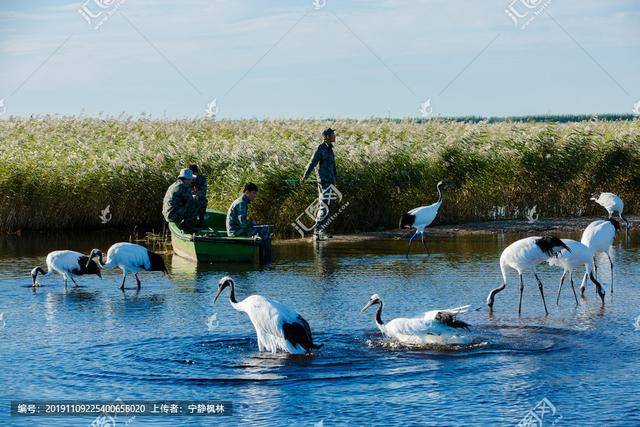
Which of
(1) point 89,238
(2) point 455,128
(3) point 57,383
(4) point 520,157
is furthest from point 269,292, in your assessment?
(2) point 455,128

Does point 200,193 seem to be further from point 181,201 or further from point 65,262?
point 65,262

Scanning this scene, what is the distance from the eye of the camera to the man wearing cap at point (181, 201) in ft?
67.7

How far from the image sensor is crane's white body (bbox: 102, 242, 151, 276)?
17.0 metres

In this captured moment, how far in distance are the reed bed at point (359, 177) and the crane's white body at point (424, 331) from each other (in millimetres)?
12317

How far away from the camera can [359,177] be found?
2492cm

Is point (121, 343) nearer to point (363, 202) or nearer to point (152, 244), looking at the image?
point (152, 244)

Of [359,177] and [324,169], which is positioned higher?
[324,169]

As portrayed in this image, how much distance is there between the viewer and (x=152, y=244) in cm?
2362

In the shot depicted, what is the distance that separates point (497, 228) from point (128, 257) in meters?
11.0

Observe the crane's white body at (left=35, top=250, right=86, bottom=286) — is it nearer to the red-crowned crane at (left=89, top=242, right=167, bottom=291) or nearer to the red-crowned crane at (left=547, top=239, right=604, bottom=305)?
the red-crowned crane at (left=89, top=242, right=167, bottom=291)

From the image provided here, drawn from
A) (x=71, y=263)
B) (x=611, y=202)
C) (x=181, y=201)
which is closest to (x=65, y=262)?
(x=71, y=263)

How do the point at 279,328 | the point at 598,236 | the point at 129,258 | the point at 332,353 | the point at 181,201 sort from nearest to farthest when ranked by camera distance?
1. the point at 279,328
2. the point at 332,353
3. the point at 598,236
4. the point at 129,258
5. the point at 181,201

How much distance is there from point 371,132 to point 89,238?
1111 centimetres

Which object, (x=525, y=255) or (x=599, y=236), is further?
(x=599, y=236)
